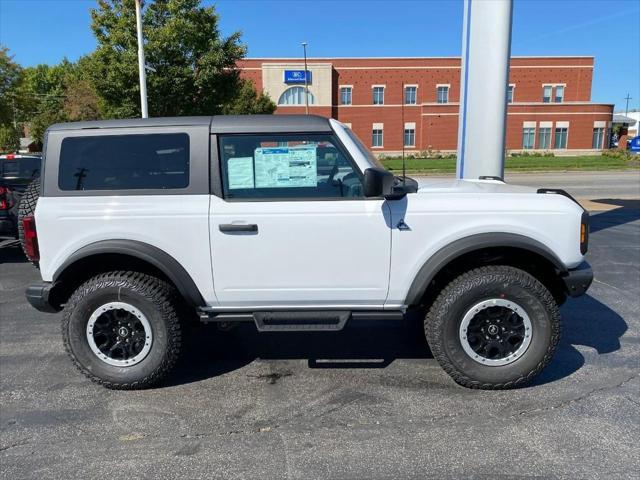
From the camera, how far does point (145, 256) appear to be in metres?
3.39

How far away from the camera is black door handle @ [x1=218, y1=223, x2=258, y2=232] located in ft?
11.0

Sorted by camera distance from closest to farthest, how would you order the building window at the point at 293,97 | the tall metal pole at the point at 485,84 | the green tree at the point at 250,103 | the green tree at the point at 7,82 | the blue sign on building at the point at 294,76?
1. the tall metal pole at the point at 485,84
2. the green tree at the point at 7,82
3. the green tree at the point at 250,103
4. the blue sign on building at the point at 294,76
5. the building window at the point at 293,97

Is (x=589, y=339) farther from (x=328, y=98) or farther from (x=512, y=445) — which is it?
(x=328, y=98)

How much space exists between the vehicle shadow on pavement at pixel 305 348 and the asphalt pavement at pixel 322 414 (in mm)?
20

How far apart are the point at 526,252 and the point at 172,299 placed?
2576mm

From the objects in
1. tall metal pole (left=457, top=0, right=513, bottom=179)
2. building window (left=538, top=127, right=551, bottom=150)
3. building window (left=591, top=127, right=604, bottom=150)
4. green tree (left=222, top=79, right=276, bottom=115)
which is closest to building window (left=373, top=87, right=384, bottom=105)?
green tree (left=222, top=79, right=276, bottom=115)

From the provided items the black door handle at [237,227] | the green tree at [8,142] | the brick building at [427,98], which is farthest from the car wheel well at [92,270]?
the green tree at [8,142]

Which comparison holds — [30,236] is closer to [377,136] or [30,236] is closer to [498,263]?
[498,263]

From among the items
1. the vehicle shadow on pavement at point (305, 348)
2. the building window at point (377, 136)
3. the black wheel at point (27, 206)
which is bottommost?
the vehicle shadow on pavement at point (305, 348)

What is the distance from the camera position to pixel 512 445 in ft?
9.27

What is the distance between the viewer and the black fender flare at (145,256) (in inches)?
133

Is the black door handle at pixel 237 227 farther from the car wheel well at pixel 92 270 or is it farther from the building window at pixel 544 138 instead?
the building window at pixel 544 138

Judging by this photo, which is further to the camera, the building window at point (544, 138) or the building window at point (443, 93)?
the building window at point (443, 93)

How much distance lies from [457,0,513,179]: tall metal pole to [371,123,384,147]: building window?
45.0 m
